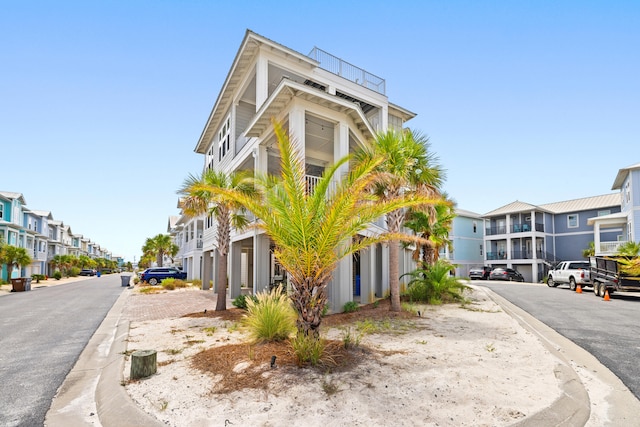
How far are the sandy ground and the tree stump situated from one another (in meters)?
0.13

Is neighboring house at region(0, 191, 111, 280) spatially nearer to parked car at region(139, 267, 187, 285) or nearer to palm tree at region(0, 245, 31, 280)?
palm tree at region(0, 245, 31, 280)

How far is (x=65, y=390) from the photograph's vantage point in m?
5.44

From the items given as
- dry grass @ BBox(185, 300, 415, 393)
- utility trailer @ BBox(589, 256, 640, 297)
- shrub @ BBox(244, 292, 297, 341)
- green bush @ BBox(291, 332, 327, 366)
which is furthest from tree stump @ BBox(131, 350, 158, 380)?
utility trailer @ BBox(589, 256, 640, 297)

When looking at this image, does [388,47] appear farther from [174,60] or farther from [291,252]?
[291,252]

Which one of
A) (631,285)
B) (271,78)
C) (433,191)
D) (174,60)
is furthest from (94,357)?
(631,285)

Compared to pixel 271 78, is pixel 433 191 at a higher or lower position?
lower

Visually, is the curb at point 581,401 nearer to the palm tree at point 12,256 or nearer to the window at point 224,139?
the window at point 224,139

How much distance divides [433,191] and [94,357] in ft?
35.8

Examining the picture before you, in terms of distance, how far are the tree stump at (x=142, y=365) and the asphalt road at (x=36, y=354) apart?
1.08m

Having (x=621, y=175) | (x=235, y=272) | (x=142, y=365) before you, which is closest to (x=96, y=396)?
(x=142, y=365)

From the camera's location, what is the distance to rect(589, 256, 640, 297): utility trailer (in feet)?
53.8

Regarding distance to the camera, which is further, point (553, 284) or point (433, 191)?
point (553, 284)

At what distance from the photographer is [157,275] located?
102 feet

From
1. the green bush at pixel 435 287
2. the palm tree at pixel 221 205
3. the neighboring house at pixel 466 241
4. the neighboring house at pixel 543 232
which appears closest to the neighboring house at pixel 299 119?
the palm tree at pixel 221 205
